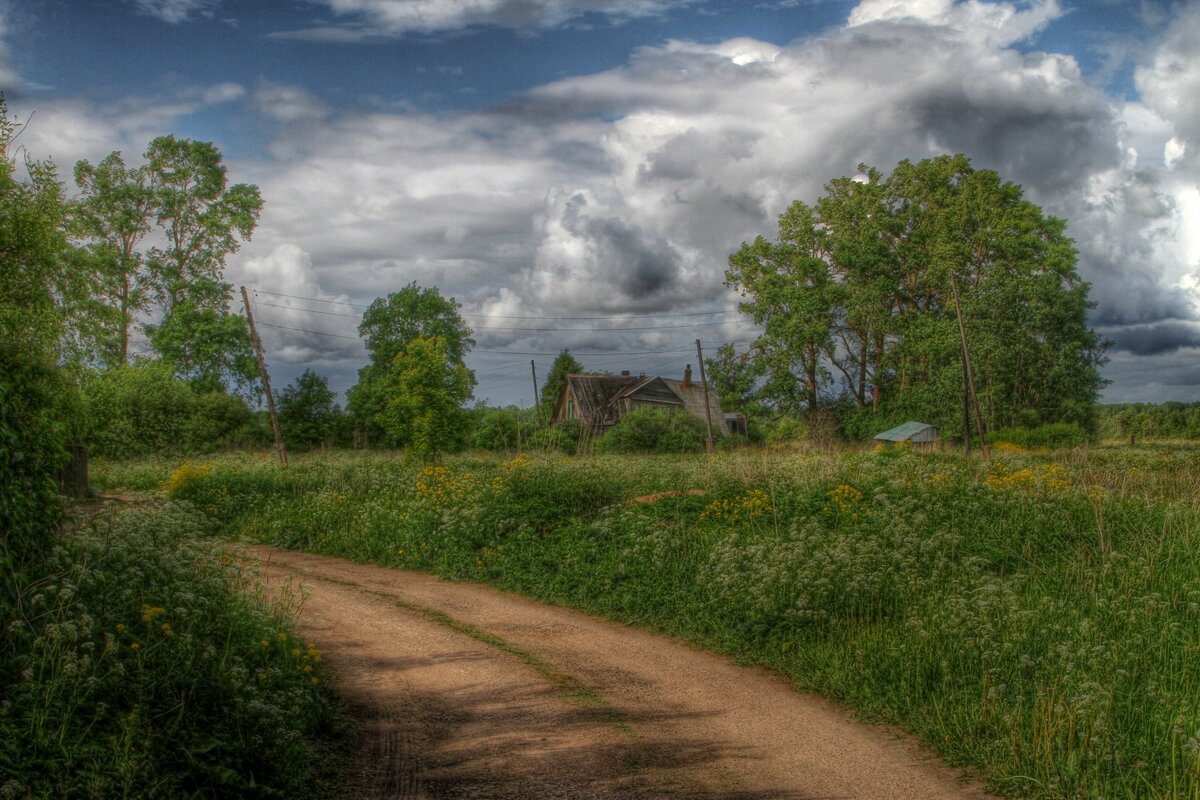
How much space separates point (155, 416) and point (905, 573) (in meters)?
35.4

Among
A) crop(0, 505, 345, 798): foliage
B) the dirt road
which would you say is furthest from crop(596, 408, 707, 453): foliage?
crop(0, 505, 345, 798): foliage

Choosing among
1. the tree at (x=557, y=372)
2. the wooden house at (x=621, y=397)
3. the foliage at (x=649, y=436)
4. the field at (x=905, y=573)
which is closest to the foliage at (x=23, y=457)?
the field at (x=905, y=573)

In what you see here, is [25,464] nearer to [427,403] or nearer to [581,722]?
[581,722]

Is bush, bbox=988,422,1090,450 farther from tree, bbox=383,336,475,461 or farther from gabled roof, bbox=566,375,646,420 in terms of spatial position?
tree, bbox=383,336,475,461

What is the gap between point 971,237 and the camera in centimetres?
4678

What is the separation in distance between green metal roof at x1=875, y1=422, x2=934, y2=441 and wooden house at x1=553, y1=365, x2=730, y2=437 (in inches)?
477

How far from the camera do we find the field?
6426mm

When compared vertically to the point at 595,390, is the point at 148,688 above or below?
below

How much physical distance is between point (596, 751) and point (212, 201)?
142 feet

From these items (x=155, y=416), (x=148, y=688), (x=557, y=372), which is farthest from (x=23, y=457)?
(x=557, y=372)

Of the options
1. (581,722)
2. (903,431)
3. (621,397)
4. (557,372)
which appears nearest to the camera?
(581,722)

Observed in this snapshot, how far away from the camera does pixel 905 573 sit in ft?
31.9

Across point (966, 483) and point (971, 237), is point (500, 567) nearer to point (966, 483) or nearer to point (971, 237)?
point (966, 483)

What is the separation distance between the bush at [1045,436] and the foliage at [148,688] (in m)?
38.0
